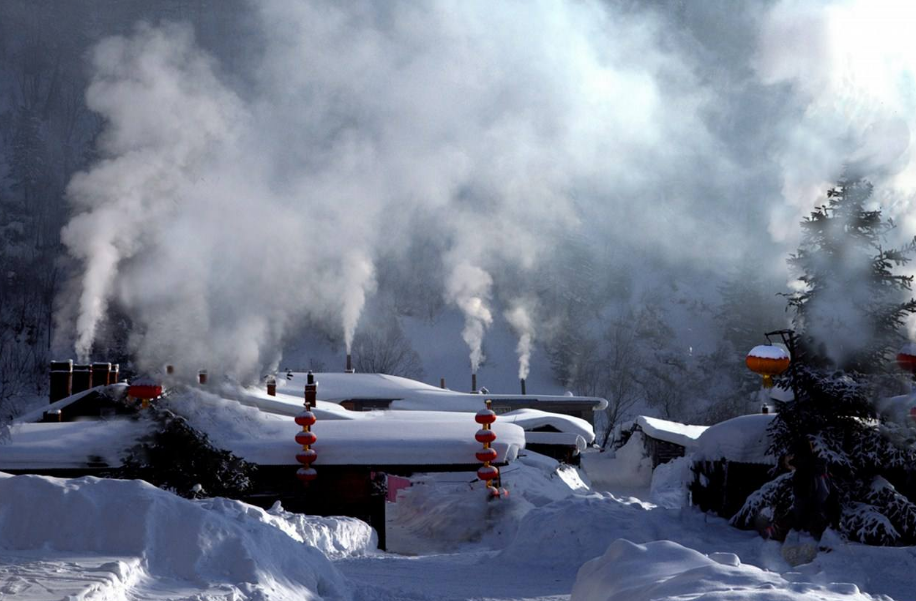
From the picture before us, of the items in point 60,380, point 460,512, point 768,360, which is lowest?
point 460,512

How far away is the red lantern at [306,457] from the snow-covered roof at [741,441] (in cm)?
840

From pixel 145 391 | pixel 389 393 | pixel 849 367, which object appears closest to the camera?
pixel 849 367

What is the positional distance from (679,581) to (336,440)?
14.4 m

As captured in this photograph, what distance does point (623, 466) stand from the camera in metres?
46.9

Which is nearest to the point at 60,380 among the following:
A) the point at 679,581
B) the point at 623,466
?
the point at 679,581

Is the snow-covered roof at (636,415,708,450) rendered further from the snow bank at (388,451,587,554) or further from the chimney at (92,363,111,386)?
the chimney at (92,363,111,386)

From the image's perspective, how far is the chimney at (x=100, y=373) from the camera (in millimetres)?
28594

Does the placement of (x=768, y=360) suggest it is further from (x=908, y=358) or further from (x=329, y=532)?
(x=329, y=532)

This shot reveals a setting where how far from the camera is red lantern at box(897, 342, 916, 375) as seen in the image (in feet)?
46.9

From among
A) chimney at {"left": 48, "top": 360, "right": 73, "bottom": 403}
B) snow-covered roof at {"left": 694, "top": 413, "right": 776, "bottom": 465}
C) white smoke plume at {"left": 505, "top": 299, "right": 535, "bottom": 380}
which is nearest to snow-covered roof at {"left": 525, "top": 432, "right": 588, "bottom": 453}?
snow-covered roof at {"left": 694, "top": 413, "right": 776, "bottom": 465}

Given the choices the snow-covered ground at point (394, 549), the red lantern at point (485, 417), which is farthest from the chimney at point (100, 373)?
the red lantern at point (485, 417)

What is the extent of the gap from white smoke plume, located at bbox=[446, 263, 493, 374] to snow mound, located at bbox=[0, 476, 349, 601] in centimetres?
7037

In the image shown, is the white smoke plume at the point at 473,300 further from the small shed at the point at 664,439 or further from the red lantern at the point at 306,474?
the red lantern at the point at 306,474

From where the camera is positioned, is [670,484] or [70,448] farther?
[670,484]
